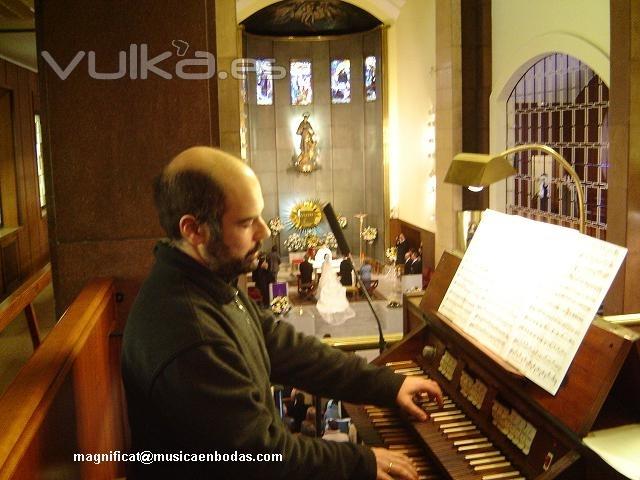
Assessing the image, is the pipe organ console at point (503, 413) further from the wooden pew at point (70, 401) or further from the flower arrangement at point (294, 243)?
the flower arrangement at point (294, 243)

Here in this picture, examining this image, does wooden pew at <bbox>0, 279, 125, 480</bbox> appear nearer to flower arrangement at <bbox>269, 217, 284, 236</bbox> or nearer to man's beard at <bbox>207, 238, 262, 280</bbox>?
man's beard at <bbox>207, 238, 262, 280</bbox>

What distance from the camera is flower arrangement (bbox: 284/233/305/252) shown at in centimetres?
1338

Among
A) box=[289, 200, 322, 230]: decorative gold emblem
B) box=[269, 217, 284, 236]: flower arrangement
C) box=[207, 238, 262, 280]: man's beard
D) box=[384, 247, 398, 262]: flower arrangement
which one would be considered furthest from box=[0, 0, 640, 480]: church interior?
box=[289, 200, 322, 230]: decorative gold emblem

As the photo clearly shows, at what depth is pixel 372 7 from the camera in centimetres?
1192

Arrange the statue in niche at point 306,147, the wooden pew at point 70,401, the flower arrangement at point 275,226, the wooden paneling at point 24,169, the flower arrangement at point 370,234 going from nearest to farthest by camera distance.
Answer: the wooden pew at point 70,401 < the wooden paneling at point 24,169 < the flower arrangement at point 370,234 < the flower arrangement at point 275,226 < the statue in niche at point 306,147

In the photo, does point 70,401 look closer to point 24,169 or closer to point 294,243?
point 24,169

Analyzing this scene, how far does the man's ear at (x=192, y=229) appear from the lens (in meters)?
1.49

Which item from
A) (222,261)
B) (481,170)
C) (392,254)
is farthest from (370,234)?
(222,261)

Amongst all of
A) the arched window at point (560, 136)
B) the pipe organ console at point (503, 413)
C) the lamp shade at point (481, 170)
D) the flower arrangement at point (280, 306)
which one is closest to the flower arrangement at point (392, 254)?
the arched window at point (560, 136)

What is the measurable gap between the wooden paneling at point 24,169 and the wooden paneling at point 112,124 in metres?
7.65

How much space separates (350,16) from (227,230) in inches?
488

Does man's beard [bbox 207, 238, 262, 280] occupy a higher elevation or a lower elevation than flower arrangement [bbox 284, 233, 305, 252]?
higher

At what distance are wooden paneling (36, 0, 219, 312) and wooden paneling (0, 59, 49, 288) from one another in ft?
25.1

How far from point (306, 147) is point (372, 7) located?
3.08 metres
